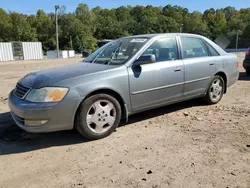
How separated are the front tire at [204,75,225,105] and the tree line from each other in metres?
66.2

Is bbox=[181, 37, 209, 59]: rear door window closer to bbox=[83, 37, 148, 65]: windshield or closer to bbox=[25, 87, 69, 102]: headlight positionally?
bbox=[83, 37, 148, 65]: windshield

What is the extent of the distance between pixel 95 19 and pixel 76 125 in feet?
333

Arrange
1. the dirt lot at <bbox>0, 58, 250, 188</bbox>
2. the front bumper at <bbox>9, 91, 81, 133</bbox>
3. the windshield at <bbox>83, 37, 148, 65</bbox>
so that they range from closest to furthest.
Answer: the dirt lot at <bbox>0, 58, 250, 188</bbox>
the front bumper at <bbox>9, 91, 81, 133</bbox>
the windshield at <bbox>83, 37, 148, 65</bbox>

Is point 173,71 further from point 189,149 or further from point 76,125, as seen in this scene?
point 76,125

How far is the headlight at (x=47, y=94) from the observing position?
3.50m

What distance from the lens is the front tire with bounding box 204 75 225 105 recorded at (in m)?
5.48

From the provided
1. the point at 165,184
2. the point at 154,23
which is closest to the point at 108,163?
the point at 165,184

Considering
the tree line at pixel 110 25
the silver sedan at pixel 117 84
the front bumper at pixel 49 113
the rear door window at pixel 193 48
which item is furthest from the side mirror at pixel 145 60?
the tree line at pixel 110 25

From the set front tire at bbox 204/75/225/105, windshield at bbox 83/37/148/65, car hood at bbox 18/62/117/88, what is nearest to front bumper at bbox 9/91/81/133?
car hood at bbox 18/62/117/88

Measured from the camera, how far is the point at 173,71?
4621mm

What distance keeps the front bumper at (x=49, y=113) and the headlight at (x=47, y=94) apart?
0.06 m

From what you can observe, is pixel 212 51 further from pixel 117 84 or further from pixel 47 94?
pixel 47 94

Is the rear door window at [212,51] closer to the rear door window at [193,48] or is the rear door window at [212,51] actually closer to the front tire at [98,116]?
the rear door window at [193,48]

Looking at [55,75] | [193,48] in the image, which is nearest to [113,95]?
[55,75]
